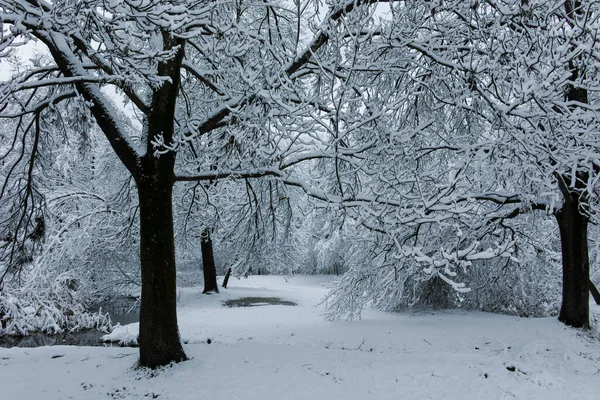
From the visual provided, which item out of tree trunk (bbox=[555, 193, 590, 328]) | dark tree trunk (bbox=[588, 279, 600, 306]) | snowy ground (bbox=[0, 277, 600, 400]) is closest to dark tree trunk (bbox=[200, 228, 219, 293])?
Answer: snowy ground (bbox=[0, 277, 600, 400])

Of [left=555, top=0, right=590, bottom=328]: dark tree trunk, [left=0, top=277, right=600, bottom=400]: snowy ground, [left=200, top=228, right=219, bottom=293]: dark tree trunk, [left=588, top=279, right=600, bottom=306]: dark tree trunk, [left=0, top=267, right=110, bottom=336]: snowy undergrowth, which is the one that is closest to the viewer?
[left=0, top=277, right=600, bottom=400]: snowy ground

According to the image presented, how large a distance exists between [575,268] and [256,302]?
1209cm

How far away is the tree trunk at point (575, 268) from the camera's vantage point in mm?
8531

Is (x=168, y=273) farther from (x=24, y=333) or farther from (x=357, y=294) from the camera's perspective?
(x=24, y=333)

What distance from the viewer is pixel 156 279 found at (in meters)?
5.72

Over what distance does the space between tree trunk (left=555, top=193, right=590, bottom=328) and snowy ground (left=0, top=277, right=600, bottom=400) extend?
1.36 ft

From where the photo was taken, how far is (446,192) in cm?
466

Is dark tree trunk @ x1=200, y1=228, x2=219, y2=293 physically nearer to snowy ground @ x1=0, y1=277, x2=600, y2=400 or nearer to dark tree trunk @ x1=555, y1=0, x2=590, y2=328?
snowy ground @ x1=0, y1=277, x2=600, y2=400

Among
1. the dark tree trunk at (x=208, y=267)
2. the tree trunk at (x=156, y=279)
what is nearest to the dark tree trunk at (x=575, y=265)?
the tree trunk at (x=156, y=279)

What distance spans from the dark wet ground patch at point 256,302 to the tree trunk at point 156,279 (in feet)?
35.2

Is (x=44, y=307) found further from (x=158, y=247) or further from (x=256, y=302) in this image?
(x=158, y=247)

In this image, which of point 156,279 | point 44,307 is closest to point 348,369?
point 156,279

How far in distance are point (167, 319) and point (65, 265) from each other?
9.35 metres

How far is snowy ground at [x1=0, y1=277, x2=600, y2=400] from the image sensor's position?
508cm
